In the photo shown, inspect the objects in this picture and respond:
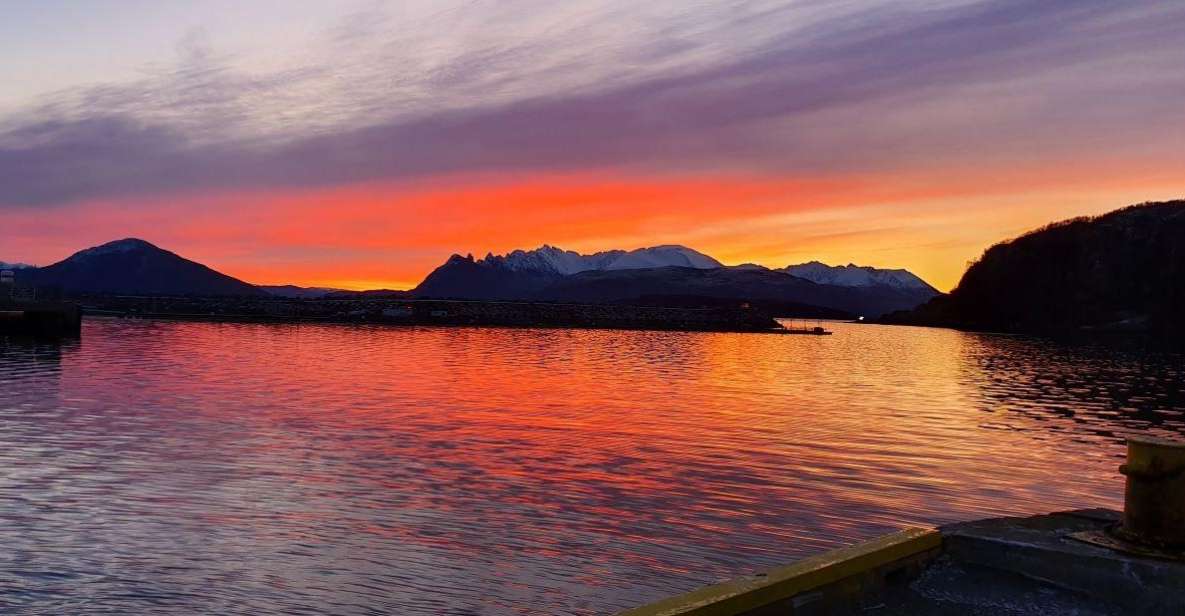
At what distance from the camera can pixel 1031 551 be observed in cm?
1095

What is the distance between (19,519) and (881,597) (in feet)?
51.6

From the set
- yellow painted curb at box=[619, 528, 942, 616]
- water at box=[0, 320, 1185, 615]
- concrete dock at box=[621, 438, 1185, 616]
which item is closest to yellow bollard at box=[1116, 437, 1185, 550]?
concrete dock at box=[621, 438, 1185, 616]

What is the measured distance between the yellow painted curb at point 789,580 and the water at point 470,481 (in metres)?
4.25

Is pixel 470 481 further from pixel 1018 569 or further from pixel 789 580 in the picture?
pixel 789 580

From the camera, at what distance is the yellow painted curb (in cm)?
775

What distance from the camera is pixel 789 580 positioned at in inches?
345

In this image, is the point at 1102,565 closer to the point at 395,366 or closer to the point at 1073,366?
the point at 395,366

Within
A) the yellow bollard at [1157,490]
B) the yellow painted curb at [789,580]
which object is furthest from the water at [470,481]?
the yellow bollard at [1157,490]

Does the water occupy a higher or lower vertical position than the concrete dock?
lower

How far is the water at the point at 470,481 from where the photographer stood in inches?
548

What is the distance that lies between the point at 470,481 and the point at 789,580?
14132 millimetres

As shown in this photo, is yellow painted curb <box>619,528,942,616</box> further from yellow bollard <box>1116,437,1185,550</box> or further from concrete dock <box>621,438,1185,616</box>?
yellow bollard <box>1116,437,1185,550</box>

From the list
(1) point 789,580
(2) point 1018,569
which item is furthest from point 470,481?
(1) point 789,580

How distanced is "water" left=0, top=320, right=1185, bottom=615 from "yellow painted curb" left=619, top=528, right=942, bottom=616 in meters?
4.25
